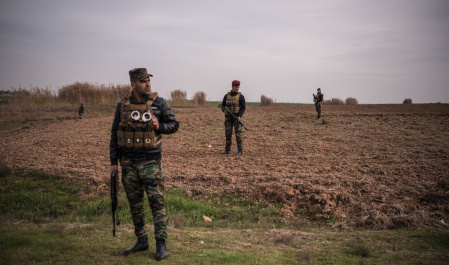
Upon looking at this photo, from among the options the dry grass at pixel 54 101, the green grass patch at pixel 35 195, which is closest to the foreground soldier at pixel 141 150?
the green grass patch at pixel 35 195

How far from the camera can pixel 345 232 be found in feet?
17.7

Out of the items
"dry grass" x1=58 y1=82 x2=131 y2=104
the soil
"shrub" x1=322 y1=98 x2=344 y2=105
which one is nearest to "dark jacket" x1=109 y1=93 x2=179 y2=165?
the soil

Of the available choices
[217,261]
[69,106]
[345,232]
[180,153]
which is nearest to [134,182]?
[217,261]

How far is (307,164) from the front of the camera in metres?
9.35

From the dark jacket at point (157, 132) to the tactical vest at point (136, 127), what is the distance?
4.5 inches

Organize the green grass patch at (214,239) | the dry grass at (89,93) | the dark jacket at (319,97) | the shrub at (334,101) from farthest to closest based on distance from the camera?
the shrub at (334,101), the dry grass at (89,93), the dark jacket at (319,97), the green grass patch at (214,239)

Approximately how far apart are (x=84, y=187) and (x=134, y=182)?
188 inches

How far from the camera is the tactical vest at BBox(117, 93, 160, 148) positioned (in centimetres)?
397

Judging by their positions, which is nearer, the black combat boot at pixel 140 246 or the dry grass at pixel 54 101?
the black combat boot at pixel 140 246

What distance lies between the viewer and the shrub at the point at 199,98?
3169cm

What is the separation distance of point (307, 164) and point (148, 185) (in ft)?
21.0

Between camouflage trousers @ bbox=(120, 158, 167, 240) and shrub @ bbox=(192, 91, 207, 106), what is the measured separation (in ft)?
91.6

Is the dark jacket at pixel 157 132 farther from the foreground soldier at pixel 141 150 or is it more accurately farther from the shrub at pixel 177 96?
the shrub at pixel 177 96

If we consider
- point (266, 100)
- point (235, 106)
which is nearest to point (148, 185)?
point (235, 106)
